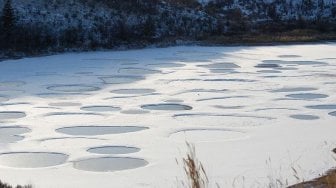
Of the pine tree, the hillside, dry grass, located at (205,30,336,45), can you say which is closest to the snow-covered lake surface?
the pine tree

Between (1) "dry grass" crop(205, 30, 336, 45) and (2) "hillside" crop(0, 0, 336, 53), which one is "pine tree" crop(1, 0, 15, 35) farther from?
(1) "dry grass" crop(205, 30, 336, 45)

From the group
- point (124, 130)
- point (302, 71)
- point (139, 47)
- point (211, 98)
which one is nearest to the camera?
point (124, 130)

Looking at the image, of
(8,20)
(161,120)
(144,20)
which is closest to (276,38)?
(144,20)

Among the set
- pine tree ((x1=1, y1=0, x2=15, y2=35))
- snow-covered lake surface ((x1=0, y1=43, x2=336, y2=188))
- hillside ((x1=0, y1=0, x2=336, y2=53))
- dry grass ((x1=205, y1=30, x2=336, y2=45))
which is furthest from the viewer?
dry grass ((x1=205, y1=30, x2=336, y2=45))

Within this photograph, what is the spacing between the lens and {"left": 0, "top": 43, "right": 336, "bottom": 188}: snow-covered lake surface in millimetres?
7984

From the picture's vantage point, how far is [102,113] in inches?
466

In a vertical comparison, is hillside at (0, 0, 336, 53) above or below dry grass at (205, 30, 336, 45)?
above

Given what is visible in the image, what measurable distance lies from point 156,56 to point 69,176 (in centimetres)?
1379

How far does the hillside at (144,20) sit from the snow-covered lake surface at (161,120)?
13.2ft

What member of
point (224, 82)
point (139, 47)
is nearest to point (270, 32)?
point (139, 47)

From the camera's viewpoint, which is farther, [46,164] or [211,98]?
[211,98]

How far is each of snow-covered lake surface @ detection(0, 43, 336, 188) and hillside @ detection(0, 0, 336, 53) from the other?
4.03 m

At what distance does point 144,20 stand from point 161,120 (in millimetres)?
16896

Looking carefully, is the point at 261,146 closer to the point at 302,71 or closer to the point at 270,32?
the point at 302,71
